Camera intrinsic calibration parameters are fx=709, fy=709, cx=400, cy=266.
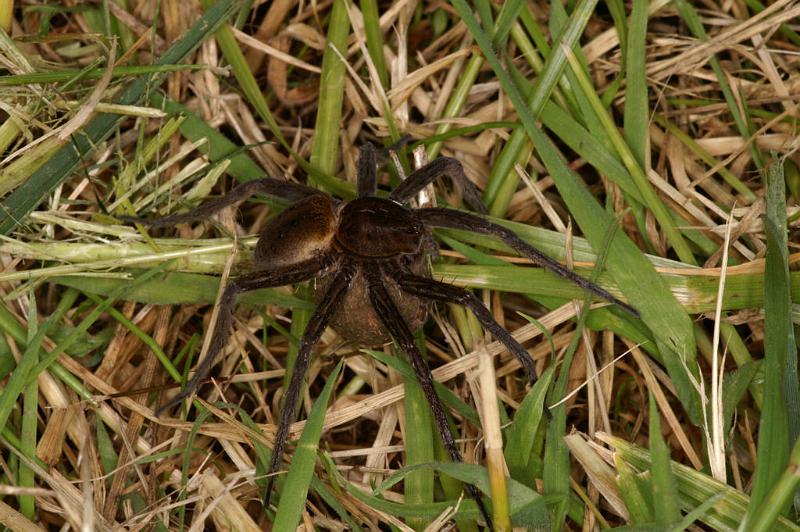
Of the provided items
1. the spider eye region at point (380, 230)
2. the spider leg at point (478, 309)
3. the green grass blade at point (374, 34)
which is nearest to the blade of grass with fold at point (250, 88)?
the green grass blade at point (374, 34)

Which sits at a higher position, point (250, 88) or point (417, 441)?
point (250, 88)

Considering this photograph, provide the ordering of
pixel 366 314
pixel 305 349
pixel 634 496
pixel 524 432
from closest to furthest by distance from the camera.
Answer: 1. pixel 634 496
2. pixel 524 432
3. pixel 305 349
4. pixel 366 314

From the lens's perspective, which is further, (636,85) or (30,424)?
(636,85)

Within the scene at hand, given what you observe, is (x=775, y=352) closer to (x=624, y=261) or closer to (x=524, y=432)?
(x=624, y=261)

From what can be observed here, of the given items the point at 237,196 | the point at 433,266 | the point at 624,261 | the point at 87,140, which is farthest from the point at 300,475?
the point at 87,140

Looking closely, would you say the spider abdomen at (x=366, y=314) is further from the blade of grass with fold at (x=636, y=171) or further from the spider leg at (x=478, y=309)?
the blade of grass with fold at (x=636, y=171)

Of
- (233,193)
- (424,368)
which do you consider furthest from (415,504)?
(233,193)

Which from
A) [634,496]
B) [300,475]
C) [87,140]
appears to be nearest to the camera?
[634,496]

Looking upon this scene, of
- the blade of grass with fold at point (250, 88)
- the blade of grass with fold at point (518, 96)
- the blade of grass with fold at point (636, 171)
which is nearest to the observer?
the blade of grass with fold at point (636, 171)
